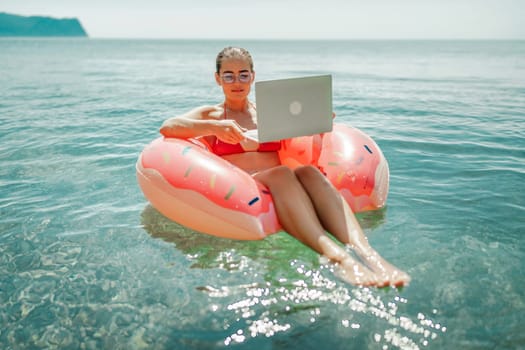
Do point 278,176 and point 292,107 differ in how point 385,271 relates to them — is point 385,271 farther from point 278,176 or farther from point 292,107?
point 292,107

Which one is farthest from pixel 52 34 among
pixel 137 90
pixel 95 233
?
pixel 95 233

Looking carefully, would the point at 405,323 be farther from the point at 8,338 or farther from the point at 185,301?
the point at 8,338

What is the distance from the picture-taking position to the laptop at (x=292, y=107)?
2424 mm

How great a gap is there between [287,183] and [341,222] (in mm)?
402

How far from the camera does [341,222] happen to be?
8.25 feet

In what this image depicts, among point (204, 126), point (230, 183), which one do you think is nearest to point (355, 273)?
point (230, 183)

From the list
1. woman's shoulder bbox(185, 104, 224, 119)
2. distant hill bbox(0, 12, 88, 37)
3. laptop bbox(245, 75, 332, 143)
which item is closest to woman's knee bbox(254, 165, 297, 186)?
laptop bbox(245, 75, 332, 143)

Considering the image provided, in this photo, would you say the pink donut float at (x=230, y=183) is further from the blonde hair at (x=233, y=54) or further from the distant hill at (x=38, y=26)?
the distant hill at (x=38, y=26)

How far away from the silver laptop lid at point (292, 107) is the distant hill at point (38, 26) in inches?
5784

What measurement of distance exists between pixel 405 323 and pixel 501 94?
9752 millimetres

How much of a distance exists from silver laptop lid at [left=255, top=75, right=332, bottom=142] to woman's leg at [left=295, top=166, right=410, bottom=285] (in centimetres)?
31

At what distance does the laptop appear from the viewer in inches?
95.4

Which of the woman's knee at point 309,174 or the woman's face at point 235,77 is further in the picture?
the woman's face at point 235,77

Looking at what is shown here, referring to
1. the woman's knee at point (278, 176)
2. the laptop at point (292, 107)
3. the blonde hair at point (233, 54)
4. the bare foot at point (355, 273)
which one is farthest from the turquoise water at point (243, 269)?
the blonde hair at point (233, 54)
